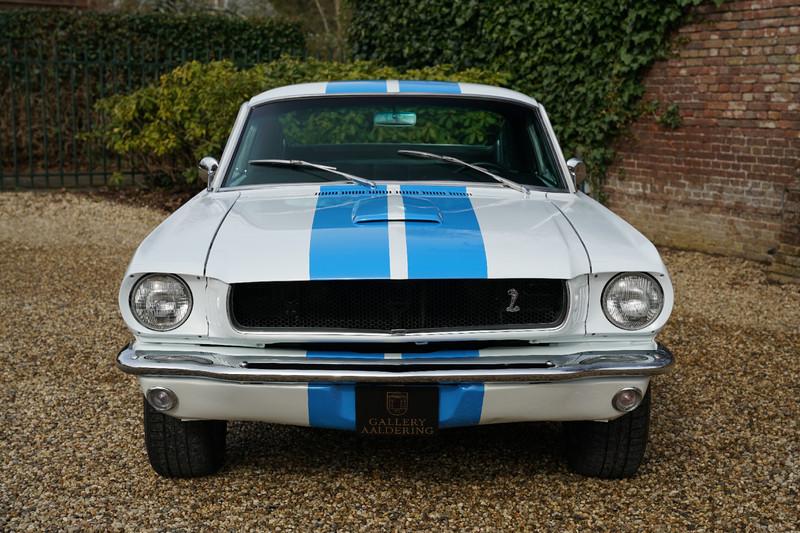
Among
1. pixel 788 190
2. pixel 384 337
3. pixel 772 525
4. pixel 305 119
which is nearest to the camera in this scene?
pixel 384 337

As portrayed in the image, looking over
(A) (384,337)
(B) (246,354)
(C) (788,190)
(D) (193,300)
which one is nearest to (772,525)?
(A) (384,337)

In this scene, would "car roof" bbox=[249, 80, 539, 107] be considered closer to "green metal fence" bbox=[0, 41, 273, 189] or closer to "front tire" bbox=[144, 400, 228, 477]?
"front tire" bbox=[144, 400, 228, 477]

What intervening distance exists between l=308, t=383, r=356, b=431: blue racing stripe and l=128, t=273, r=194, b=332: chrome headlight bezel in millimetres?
472

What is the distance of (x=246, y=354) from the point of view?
3.08 m

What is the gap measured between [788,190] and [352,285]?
5.38 m

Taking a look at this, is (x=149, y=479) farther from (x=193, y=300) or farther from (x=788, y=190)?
(x=788, y=190)

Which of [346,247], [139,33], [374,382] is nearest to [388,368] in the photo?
[374,382]

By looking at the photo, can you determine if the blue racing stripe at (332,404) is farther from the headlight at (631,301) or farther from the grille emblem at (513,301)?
the headlight at (631,301)

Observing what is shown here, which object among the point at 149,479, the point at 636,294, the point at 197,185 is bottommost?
the point at 197,185

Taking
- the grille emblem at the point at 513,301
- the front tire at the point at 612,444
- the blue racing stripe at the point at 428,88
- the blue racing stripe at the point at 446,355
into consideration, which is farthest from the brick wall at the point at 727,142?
the blue racing stripe at the point at 446,355

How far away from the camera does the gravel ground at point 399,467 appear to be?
325 cm

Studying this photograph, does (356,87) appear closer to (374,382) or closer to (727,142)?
(374,382)

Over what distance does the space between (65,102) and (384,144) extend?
30.8 ft

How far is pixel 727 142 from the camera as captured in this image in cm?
823
